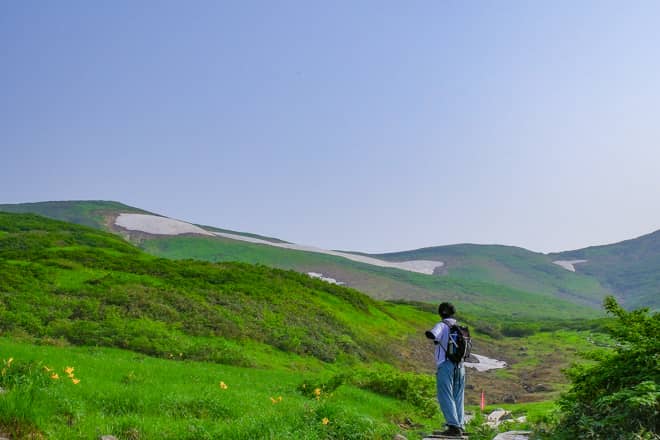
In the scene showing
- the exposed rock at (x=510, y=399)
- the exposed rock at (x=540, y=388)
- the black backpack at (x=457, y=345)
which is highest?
the black backpack at (x=457, y=345)

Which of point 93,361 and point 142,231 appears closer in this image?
point 93,361

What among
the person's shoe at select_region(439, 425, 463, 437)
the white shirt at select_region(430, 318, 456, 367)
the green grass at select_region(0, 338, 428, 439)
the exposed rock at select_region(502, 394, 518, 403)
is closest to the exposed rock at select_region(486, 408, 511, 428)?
the green grass at select_region(0, 338, 428, 439)

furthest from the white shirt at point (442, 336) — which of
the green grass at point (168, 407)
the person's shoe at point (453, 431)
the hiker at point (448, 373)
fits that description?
the green grass at point (168, 407)

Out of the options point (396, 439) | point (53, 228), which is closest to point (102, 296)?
point (396, 439)

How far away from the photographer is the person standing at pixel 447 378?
14016 mm

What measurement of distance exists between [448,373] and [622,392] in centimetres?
549

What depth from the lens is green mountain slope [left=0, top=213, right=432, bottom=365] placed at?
28.6m

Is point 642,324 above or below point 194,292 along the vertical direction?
above

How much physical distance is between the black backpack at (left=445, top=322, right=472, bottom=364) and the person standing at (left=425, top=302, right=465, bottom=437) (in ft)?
0.28

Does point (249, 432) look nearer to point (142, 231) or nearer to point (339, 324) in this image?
point (339, 324)

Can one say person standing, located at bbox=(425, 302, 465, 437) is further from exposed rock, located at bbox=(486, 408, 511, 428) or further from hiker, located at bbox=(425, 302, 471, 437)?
exposed rock, located at bbox=(486, 408, 511, 428)

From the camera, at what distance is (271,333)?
119ft

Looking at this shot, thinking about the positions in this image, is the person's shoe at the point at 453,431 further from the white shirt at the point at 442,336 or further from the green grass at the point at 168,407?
the white shirt at the point at 442,336

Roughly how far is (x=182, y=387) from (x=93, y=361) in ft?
15.5
